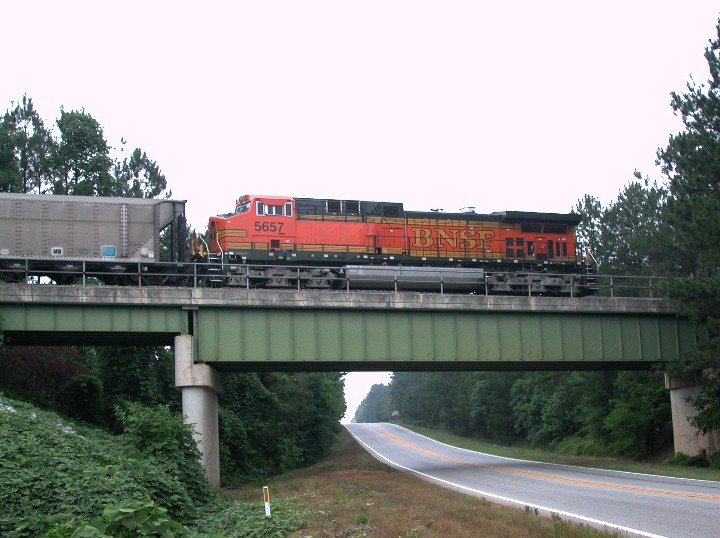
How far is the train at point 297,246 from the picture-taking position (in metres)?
30.2

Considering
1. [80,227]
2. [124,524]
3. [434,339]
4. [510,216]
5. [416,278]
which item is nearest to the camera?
[124,524]

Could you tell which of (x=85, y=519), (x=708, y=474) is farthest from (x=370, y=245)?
(x=85, y=519)

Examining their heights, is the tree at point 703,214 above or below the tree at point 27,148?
below

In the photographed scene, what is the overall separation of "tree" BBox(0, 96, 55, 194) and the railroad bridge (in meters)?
24.5

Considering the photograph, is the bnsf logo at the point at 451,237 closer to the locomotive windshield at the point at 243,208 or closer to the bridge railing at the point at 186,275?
the bridge railing at the point at 186,275

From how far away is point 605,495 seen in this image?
808 inches

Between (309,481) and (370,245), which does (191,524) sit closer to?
(309,481)

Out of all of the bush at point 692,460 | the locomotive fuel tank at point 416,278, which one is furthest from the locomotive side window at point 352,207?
the bush at point 692,460

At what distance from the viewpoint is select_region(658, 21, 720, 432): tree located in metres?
30.4

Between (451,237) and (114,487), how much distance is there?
24799 mm

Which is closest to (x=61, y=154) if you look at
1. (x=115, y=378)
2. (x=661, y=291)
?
(x=115, y=378)

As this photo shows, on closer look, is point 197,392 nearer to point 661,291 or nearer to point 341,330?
point 341,330

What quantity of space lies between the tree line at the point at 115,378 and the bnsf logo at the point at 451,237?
13.2 m

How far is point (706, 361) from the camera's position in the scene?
30125mm
